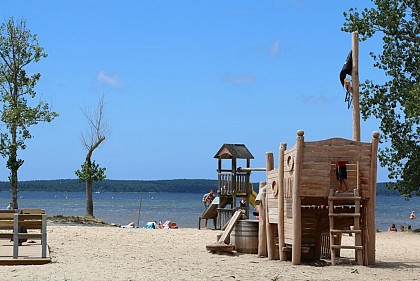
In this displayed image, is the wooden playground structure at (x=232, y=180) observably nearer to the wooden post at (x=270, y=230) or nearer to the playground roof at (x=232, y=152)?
the playground roof at (x=232, y=152)

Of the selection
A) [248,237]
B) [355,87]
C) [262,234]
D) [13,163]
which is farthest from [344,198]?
[13,163]

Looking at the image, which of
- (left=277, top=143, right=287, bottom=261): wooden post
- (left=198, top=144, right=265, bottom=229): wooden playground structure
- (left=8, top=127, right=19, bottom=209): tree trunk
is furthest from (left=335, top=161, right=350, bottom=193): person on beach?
(left=8, top=127, right=19, bottom=209): tree trunk

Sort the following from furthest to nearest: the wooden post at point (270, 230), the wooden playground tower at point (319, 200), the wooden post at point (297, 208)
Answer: the wooden post at point (270, 230) → the wooden playground tower at point (319, 200) → the wooden post at point (297, 208)

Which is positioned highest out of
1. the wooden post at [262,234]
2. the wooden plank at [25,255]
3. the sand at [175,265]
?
the wooden post at [262,234]

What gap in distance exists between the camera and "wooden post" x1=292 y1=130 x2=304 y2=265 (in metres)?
16.1

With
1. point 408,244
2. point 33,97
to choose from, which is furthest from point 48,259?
point 33,97

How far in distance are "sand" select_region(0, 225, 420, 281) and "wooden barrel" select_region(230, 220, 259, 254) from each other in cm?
40

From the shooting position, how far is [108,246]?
20875 millimetres

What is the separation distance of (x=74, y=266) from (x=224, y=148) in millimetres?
18384

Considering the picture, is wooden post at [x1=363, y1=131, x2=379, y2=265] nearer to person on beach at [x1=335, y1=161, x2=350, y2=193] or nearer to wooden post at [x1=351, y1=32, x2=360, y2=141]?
person on beach at [x1=335, y1=161, x2=350, y2=193]

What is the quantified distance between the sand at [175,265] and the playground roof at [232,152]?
10092mm

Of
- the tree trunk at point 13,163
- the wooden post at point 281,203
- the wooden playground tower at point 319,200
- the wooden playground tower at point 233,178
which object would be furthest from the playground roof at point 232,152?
the wooden post at point 281,203

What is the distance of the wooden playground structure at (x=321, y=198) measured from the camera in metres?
16.2

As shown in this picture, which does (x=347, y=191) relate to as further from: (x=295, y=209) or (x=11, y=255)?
(x=11, y=255)
